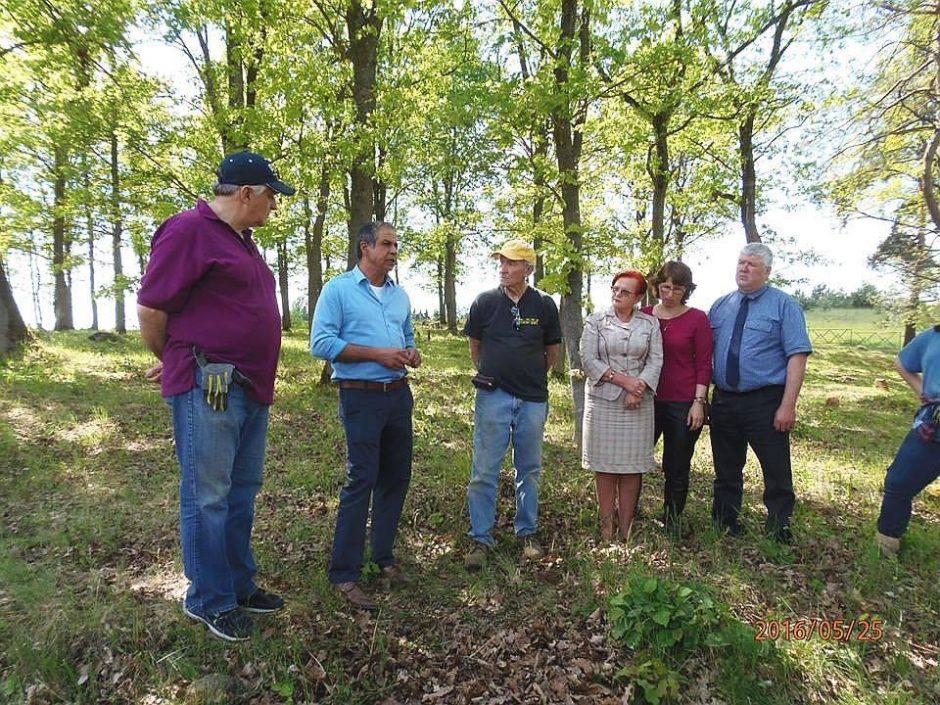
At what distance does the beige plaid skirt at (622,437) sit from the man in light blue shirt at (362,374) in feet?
5.13

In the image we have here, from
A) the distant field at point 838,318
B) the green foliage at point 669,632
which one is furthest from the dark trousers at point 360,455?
the distant field at point 838,318

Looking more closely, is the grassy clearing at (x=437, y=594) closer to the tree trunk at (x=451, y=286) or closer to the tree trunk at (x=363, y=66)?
the tree trunk at (x=363, y=66)

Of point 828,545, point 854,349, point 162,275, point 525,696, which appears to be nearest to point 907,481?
point 828,545

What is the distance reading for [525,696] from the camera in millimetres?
2717

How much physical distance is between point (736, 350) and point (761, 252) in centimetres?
78

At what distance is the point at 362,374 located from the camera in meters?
3.54

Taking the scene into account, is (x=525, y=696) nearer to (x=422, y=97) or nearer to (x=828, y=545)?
(x=828, y=545)

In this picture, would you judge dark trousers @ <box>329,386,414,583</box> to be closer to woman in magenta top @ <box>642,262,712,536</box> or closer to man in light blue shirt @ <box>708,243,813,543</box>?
woman in magenta top @ <box>642,262,712,536</box>

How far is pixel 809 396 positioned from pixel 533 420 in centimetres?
1148

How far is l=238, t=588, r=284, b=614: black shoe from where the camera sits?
3.29m

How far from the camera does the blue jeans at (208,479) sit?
2842 mm

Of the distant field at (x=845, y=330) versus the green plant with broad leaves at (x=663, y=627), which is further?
the distant field at (x=845, y=330)

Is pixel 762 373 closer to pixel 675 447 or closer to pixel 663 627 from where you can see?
pixel 675 447
